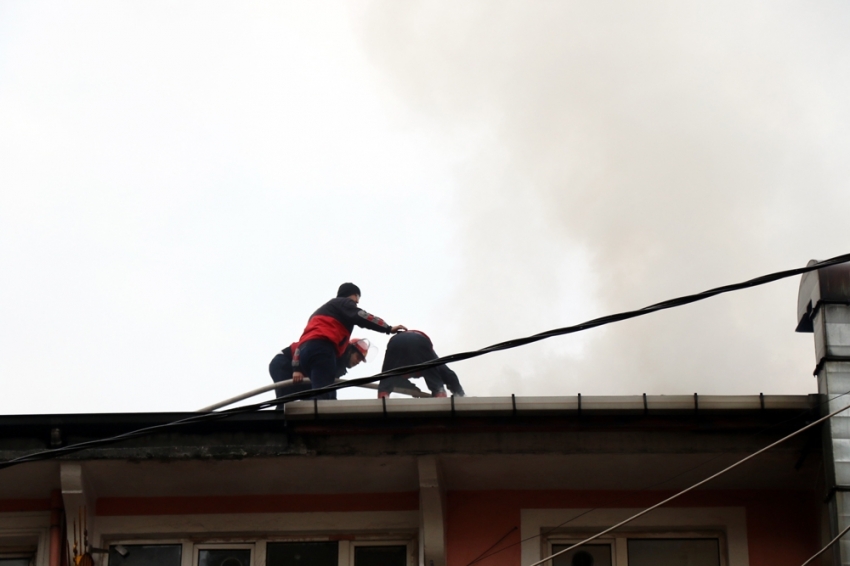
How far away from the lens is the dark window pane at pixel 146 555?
9148 millimetres

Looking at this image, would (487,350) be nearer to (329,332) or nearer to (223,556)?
(223,556)

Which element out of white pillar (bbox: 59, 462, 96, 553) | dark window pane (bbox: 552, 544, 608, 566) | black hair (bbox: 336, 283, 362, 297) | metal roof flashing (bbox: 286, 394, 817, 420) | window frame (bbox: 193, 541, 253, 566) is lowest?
dark window pane (bbox: 552, 544, 608, 566)

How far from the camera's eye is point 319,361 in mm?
12047

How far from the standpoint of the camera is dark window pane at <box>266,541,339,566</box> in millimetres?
9078

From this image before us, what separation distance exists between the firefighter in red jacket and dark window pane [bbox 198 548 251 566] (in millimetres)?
2888

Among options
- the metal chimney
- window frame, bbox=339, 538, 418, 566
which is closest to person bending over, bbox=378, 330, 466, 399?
window frame, bbox=339, 538, 418, 566

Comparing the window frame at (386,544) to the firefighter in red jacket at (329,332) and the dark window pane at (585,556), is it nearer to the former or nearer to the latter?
the dark window pane at (585,556)

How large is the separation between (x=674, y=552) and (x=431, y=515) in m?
1.71

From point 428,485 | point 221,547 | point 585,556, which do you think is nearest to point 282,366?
point 221,547

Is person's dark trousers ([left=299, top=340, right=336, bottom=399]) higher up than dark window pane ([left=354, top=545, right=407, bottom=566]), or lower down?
higher up

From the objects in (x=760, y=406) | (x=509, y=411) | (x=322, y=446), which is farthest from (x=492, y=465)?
(x=760, y=406)

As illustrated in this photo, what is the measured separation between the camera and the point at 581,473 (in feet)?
29.5

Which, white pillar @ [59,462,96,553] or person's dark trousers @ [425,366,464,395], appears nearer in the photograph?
white pillar @ [59,462,96,553]

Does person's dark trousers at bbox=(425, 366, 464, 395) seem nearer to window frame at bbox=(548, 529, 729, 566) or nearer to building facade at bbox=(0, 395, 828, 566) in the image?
building facade at bbox=(0, 395, 828, 566)
